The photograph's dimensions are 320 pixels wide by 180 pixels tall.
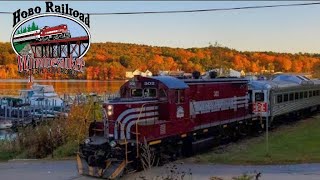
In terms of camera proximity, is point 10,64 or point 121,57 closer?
point 10,64

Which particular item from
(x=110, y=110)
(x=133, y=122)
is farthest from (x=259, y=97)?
(x=110, y=110)

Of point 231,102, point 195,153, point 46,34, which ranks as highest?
point 46,34

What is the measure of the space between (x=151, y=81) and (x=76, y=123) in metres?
8.39

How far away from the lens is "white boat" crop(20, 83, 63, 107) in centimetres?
5403

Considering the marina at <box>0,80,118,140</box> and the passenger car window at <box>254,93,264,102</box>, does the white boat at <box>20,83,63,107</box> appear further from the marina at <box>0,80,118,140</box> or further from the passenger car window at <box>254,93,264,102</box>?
the passenger car window at <box>254,93,264,102</box>

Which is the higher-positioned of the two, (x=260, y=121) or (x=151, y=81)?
(x=151, y=81)

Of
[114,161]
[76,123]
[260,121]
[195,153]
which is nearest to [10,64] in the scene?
[76,123]

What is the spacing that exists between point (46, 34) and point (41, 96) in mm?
34187

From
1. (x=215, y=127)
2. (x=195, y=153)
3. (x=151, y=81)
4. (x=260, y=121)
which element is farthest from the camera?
(x=260, y=121)

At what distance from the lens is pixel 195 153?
67.1ft

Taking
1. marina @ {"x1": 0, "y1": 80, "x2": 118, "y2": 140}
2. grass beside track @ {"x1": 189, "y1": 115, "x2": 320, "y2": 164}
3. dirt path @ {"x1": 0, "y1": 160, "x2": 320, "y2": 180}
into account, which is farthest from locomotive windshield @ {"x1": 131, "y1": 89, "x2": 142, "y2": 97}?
marina @ {"x1": 0, "y1": 80, "x2": 118, "y2": 140}

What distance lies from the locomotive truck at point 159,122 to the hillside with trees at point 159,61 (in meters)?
10.9

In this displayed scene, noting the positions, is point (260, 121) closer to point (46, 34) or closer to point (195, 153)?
point (195, 153)

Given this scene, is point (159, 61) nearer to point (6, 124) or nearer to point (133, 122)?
point (6, 124)
